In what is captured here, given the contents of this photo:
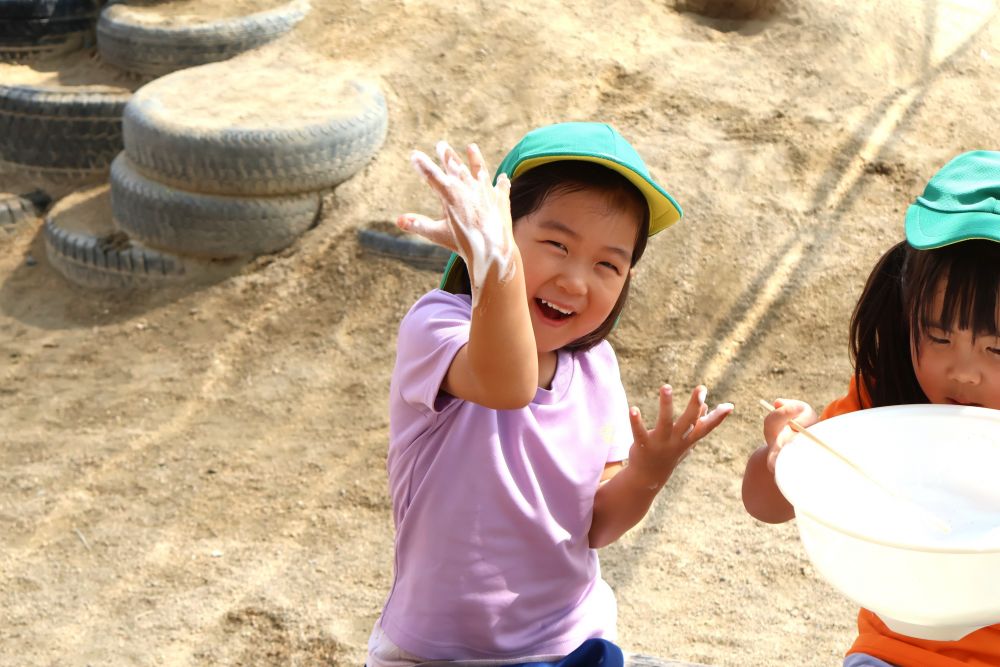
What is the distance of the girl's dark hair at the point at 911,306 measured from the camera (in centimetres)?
160

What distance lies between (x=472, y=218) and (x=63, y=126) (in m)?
4.73

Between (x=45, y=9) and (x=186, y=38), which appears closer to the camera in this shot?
(x=186, y=38)

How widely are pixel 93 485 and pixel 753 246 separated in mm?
2410

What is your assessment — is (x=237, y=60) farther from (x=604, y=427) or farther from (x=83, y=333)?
(x=604, y=427)

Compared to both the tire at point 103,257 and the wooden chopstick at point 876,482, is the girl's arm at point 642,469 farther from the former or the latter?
the tire at point 103,257

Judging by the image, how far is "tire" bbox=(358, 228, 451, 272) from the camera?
4.55 meters

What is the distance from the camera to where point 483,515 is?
1686 mm

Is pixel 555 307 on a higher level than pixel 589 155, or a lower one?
lower

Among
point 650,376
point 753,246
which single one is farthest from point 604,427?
point 753,246

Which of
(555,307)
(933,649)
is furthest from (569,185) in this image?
(933,649)

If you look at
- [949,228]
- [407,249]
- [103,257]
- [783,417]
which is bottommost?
[103,257]

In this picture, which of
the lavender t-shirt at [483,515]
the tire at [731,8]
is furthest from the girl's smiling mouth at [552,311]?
the tire at [731,8]

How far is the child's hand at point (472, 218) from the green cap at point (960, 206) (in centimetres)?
58

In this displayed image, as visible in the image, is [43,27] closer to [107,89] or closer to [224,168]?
[107,89]
